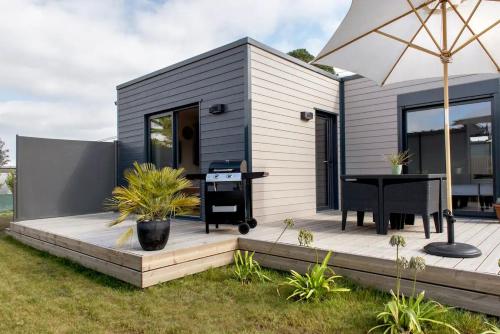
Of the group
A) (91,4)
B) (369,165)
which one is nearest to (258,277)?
(369,165)

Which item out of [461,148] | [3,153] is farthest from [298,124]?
[3,153]

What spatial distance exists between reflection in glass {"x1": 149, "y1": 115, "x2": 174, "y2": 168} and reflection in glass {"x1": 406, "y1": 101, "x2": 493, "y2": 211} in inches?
159

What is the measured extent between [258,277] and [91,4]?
595 centimetres

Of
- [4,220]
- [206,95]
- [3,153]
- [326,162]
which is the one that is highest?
[3,153]

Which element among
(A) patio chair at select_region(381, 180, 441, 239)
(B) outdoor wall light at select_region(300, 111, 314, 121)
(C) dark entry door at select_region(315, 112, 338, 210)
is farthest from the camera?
(C) dark entry door at select_region(315, 112, 338, 210)

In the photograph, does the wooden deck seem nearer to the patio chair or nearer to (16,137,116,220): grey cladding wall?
the patio chair

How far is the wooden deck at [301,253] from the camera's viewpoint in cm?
240

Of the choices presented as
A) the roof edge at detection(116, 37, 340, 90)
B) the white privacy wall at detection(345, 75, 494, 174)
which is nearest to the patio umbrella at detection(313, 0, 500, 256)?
the roof edge at detection(116, 37, 340, 90)

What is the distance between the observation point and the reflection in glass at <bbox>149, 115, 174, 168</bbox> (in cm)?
600

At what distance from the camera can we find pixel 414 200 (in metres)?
3.58

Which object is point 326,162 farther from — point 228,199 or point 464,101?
point 228,199

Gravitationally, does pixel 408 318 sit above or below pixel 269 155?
below

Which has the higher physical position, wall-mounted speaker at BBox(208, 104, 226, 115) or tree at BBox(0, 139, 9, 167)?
tree at BBox(0, 139, 9, 167)

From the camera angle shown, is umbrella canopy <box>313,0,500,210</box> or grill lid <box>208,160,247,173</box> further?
grill lid <box>208,160,247,173</box>
